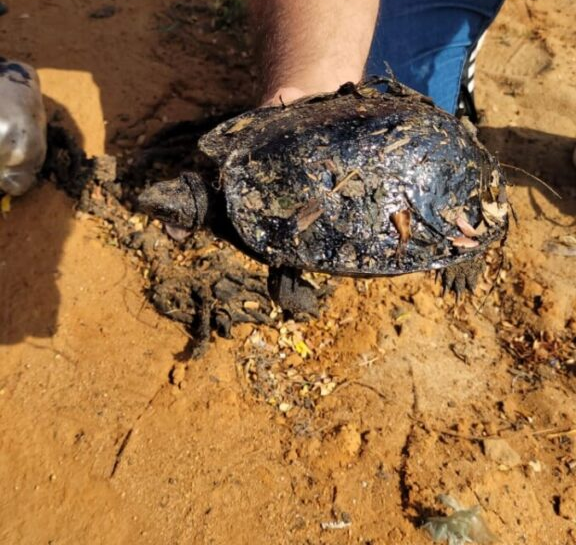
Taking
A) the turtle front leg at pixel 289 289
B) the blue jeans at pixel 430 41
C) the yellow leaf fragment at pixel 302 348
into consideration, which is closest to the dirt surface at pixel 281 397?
the yellow leaf fragment at pixel 302 348

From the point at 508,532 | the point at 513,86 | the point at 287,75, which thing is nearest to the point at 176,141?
the point at 287,75

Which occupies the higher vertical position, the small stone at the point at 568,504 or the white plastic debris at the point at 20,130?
the white plastic debris at the point at 20,130

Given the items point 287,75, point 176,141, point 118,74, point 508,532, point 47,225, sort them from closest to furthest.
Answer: point 508,532, point 287,75, point 47,225, point 176,141, point 118,74

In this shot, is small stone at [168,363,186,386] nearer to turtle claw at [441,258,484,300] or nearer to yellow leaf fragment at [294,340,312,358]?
yellow leaf fragment at [294,340,312,358]

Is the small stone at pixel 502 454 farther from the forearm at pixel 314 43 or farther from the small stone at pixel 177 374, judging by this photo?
the forearm at pixel 314 43

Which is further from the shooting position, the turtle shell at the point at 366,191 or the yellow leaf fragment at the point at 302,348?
the yellow leaf fragment at the point at 302,348

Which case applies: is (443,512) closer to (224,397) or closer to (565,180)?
(224,397)

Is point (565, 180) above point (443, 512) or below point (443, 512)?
above
